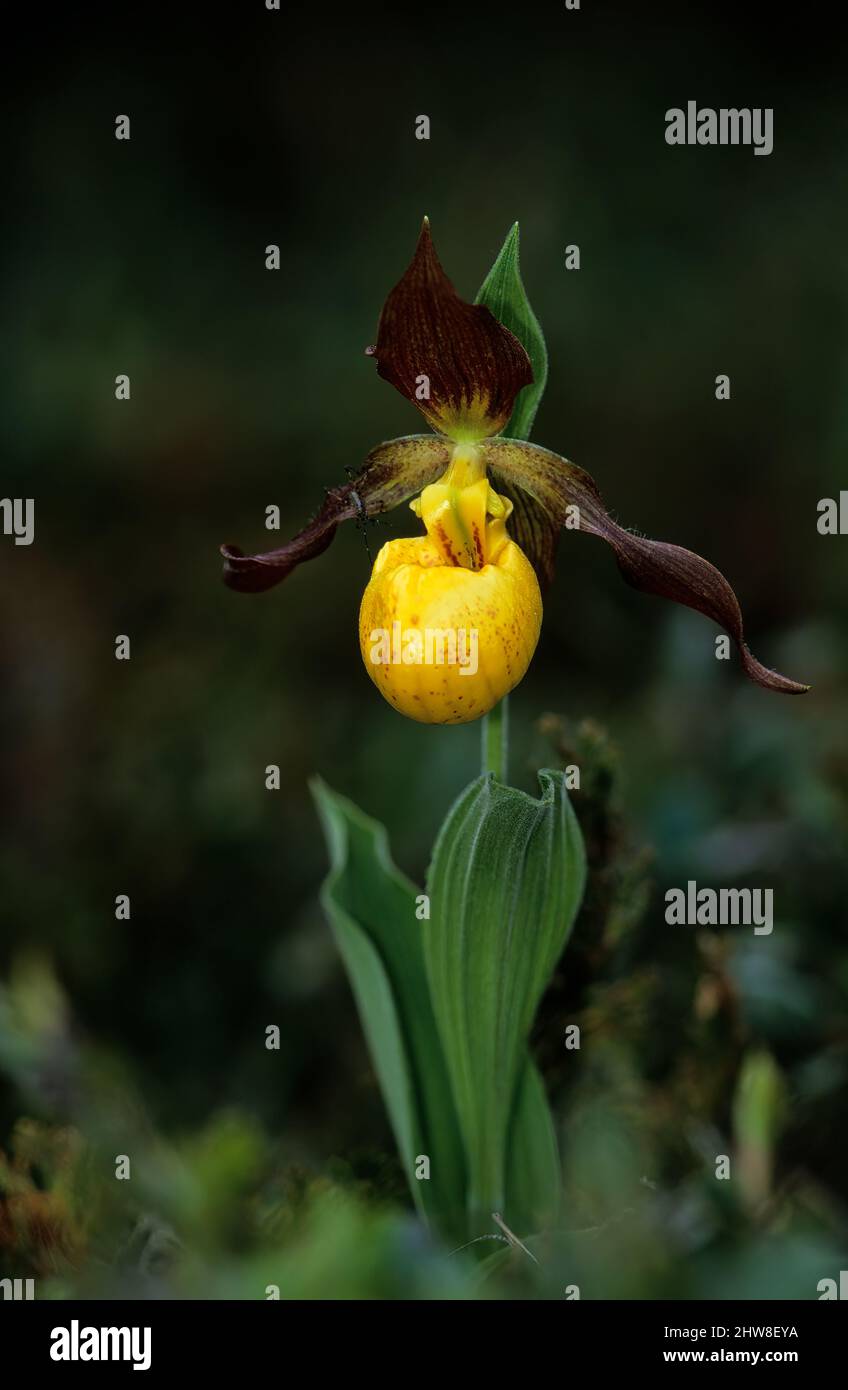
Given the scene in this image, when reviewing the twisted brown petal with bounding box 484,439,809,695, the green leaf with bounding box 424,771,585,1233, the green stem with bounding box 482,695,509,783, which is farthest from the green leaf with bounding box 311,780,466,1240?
the twisted brown petal with bounding box 484,439,809,695

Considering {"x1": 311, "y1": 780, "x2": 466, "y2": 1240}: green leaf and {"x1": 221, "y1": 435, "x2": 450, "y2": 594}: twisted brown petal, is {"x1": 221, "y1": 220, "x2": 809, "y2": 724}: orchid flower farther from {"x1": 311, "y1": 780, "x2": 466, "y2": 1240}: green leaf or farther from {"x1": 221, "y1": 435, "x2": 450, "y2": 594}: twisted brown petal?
{"x1": 311, "y1": 780, "x2": 466, "y2": 1240}: green leaf

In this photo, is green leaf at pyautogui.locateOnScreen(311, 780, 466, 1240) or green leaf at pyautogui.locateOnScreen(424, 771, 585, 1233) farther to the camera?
green leaf at pyautogui.locateOnScreen(311, 780, 466, 1240)

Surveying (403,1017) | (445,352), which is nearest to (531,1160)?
(403,1017)

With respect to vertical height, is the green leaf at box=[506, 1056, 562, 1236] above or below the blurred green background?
below

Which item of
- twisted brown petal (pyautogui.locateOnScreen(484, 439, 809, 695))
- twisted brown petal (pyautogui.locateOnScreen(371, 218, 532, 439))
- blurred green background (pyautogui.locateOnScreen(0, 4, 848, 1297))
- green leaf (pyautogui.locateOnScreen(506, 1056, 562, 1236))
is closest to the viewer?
twisted brown petal (pyautogui.locateOnScreen(371, 218, 532, 439))

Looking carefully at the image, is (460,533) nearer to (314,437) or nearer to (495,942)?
(495,942)

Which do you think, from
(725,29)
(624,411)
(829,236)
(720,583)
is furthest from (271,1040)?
(725,29)

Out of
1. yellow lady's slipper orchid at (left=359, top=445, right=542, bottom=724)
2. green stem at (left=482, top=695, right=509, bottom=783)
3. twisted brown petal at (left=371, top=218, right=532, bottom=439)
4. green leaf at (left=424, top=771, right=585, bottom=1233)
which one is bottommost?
green leaf at (left=424, top=771, right=585, bottom=1233)
